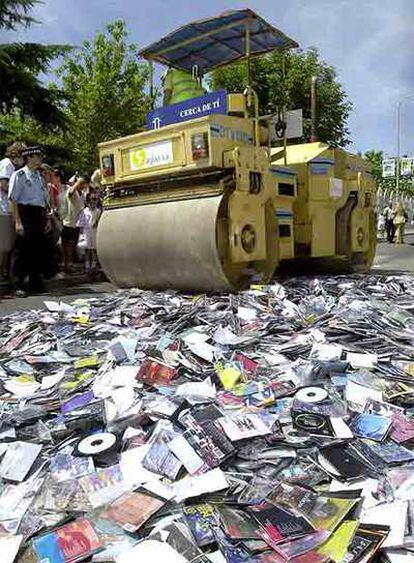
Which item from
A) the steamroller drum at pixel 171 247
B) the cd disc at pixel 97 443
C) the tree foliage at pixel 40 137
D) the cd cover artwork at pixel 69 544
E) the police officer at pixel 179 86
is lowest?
the cd cover artwork at pixel 69 544

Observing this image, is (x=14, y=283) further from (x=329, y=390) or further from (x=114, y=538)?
(x=114, y=538)

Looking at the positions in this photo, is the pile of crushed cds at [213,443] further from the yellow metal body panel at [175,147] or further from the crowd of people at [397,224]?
the crowd of people at [397,224]

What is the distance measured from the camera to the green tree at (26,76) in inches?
609

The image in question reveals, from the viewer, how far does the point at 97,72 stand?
20250 millimetres

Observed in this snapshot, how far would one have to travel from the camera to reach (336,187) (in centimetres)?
625

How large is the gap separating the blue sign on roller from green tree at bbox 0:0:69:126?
1114 centimetres

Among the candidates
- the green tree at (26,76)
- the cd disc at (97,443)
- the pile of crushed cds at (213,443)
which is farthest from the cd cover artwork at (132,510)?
the green tree at (26,76)

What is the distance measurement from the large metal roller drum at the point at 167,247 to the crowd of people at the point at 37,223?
973 mm

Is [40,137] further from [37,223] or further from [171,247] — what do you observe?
[171,247]

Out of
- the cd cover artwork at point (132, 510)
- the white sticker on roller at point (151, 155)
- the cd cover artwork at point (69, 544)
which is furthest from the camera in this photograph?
the white sticker on roller at point (151, 155)

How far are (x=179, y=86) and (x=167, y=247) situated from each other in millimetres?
2215

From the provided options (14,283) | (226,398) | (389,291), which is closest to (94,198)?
(14,283)

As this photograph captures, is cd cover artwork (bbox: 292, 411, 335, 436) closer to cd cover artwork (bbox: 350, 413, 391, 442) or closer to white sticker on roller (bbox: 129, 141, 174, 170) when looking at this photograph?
cd cover artwork (bbox: 350, 413, 391, 442)

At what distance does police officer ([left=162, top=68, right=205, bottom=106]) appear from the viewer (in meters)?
6.13
